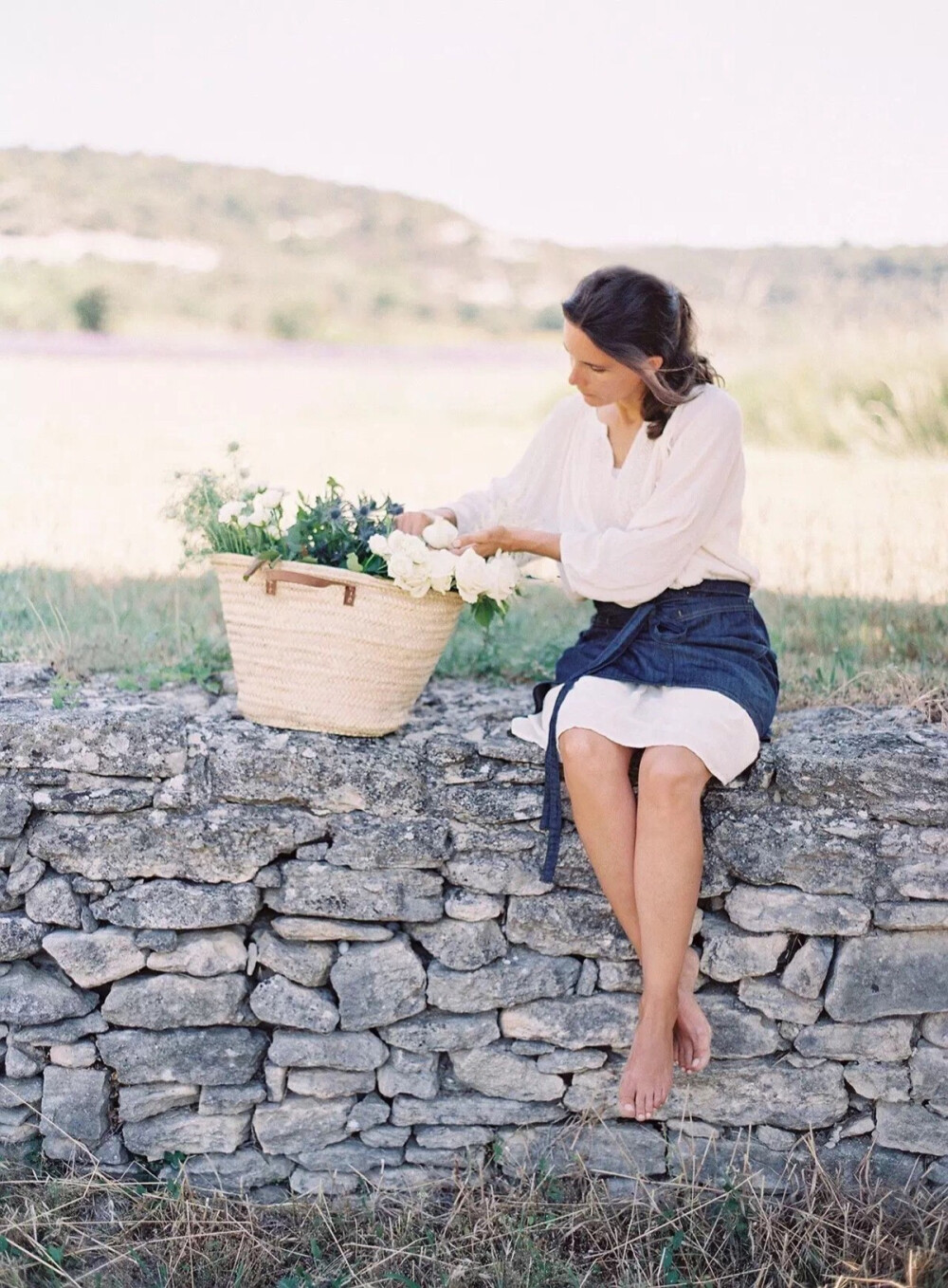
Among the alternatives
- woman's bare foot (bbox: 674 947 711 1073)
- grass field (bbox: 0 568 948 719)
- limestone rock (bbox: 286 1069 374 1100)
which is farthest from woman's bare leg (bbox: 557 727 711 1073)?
grass field (bbox: 0 568 948 719)

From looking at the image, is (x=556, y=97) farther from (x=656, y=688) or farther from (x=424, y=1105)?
(x=424, y=1105)

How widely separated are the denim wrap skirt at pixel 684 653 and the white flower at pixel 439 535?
0.45m

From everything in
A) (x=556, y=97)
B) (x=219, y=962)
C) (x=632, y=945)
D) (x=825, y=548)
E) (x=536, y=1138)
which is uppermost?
(x=556, y=97)

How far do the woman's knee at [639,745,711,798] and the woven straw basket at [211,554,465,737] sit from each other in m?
0.60

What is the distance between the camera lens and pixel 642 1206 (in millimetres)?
2639

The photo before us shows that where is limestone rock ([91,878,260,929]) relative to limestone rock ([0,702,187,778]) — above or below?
below

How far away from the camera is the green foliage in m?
10.3

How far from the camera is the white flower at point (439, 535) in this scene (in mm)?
2535

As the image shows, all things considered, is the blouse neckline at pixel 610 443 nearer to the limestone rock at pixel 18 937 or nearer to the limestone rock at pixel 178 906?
the limestone rock at pixel 178 906

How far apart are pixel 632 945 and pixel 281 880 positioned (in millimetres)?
839

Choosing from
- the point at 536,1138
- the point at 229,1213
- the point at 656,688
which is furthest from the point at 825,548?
the point at 229,1213

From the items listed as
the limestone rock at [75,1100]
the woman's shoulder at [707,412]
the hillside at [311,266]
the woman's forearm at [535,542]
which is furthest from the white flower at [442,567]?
the hillside at [311,266]

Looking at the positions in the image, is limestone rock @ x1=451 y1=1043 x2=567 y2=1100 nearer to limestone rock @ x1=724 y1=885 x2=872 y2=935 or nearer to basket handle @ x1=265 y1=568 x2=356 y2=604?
limestone rock @ x1=724 y1=885 x2=872 y2=935

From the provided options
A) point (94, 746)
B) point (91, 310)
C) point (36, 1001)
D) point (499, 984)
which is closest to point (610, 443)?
point (499, 984)
